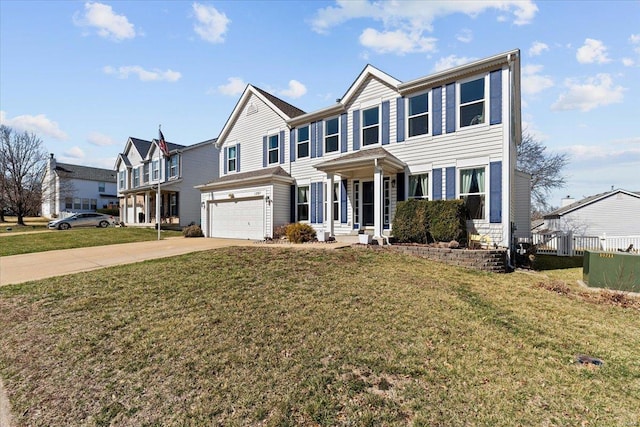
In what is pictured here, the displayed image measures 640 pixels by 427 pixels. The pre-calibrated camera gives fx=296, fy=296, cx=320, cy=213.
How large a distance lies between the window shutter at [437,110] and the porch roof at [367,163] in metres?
1.85

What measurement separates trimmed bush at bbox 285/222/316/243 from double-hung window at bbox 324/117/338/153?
4443mm

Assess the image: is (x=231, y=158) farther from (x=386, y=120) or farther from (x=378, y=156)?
(x=378, y=156)

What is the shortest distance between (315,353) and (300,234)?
973cm

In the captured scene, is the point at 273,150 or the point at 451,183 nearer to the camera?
the point at 451,183

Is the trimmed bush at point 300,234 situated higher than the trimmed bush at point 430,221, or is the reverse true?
the trimmed bush at point 430,221

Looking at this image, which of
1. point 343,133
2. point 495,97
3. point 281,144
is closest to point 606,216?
point 495,97

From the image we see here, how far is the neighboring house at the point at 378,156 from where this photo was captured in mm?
10648

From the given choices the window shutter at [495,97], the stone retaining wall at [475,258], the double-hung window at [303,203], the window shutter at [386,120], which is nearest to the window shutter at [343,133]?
the window shutter at [386,120]

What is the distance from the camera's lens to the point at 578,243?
1761 centimetres

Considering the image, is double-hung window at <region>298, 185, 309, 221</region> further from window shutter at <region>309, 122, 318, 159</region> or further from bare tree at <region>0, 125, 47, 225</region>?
bare tree at <region>0, 125, 47, 225</region>

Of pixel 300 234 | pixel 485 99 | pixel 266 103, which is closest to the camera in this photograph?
pixel 485 99

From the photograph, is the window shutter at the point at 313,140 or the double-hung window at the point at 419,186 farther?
the window shutter at the point at 313,140

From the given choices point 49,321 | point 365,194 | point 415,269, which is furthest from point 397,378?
point 365,194

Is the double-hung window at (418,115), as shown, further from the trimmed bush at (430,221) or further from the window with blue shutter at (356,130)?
the trimmed bush at (430,221)
